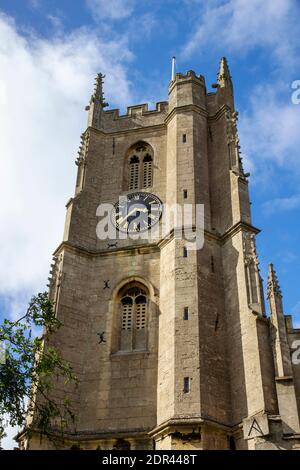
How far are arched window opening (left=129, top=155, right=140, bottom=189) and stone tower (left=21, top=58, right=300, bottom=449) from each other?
0.06 metres

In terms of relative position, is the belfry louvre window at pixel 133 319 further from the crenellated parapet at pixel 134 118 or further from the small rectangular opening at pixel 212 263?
the crenellated parapet at pixel 134 118

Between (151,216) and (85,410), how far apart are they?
351 inches

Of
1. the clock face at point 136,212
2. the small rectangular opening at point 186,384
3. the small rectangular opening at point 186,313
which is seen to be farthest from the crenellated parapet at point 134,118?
the small rectangular opening at point 186,384

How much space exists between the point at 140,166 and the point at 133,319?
8646 mm

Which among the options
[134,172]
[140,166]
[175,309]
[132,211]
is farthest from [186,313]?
[140,166]

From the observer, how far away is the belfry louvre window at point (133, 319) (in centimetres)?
2383

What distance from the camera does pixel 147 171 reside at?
98.2 ft

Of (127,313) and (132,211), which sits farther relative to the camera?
(132,211)

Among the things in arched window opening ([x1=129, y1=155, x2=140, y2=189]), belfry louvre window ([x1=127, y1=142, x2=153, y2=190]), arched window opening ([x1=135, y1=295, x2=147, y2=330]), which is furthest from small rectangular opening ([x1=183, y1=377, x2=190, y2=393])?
arched window opening ([x1=129, y1=155, x2=140, y2=189])

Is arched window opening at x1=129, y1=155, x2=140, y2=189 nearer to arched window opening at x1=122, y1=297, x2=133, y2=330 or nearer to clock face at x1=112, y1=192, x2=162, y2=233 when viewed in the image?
clock face at x1=112, y1=192, x2=162, y2=233

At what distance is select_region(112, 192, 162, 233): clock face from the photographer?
27.2 metres

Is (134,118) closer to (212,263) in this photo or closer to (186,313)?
(212,263)

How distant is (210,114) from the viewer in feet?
99.6
